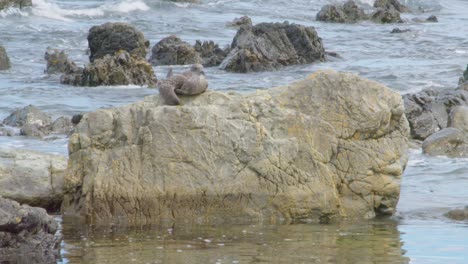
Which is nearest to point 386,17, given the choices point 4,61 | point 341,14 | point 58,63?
point 341,14

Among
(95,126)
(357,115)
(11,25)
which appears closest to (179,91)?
(95,126)

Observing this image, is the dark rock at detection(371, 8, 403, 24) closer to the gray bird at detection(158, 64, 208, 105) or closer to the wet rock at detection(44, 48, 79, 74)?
the wet rock at detection(44, 48, 79, 74)

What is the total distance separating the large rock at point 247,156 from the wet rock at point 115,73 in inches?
366

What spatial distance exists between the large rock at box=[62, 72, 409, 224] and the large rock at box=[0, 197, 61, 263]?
1.54 metres

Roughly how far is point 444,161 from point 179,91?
14.3 feet

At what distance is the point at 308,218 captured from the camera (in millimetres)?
9180

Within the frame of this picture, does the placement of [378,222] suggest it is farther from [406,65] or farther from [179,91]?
[406,65]

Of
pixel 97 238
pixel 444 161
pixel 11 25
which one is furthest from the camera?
pixel 11 25

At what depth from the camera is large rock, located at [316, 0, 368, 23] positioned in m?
32.7

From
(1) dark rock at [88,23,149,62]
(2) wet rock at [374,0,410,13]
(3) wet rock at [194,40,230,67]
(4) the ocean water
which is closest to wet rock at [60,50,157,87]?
(4) the ocean water

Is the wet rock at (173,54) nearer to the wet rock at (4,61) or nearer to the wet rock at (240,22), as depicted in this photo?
the wet rock at (4,61)

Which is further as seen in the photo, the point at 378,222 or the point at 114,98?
the point at 114,98

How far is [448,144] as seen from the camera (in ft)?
43.2

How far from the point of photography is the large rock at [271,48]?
2172 cm
